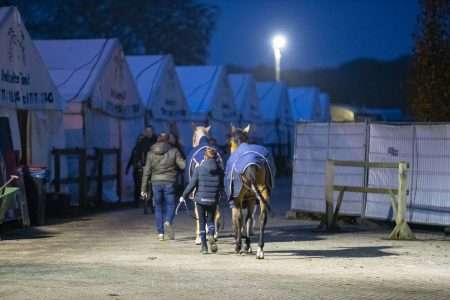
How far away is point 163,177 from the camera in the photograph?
16.2 meters

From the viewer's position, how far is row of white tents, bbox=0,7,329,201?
19797 mm

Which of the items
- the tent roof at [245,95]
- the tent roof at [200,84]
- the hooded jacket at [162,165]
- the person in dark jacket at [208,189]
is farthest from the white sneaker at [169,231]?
the tent roof at [245,95]

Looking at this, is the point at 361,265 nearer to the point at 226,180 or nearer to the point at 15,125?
the point at 226,180

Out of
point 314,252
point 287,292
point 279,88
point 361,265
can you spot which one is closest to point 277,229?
point 314,252

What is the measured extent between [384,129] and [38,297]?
34.1ft

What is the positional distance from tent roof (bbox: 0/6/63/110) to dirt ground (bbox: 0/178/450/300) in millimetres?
3066

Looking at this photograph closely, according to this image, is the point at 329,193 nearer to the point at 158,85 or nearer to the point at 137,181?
the point at 137,181

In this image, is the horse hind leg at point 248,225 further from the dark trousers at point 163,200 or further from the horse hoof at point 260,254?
the dark trousers at point 163,200

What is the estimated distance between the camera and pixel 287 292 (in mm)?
10594

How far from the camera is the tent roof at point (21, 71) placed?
19.1 meters

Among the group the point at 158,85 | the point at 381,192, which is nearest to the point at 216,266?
the point at 381,192

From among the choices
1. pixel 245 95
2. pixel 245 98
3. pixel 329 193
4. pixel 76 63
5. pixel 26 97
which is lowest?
pixel 329 193

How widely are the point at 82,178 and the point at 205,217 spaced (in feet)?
27.0

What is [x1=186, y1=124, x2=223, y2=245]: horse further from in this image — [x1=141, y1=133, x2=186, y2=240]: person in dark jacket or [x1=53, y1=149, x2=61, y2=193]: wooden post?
[x1=53, y1=149, x2=61, y2=193]: wooden post
